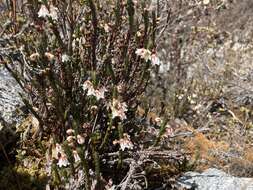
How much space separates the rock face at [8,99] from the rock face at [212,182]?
1.16 meters

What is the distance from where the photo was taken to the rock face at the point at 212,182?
122 inches

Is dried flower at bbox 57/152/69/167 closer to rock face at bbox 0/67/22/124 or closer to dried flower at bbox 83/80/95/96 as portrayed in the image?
dried flower at bbox 83/80/95/96

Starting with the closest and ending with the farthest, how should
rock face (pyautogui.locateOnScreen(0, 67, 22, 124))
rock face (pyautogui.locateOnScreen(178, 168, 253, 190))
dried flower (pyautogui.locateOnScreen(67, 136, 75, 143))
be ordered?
dried flower (pyautogui.locateOnScreen(67, 136, 75, 143)), rock face (pyautogui.locateOnScreen(178, 168, 253, 190)), rock face (pyautogui.locateOnScreen(0, 67, 22, 124))

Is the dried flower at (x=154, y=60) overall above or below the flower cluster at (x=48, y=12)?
below

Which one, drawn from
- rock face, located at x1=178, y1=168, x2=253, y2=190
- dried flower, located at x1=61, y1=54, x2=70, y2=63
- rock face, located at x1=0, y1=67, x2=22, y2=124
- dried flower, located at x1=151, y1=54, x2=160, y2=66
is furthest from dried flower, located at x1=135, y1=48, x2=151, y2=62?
rock face, located at x1=0, y1=67, x2=22, y2=124

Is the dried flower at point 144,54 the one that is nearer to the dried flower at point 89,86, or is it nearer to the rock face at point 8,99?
the dried flower at point 89,86

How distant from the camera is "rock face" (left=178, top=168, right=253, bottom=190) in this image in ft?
10.2

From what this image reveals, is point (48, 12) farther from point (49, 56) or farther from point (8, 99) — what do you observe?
point (8, 99)

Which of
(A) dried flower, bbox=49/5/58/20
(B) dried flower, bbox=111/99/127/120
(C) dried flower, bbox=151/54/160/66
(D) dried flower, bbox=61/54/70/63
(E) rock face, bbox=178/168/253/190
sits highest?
(A) dried flower, bbox=49/5/58/20

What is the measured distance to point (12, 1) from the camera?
3.38 m

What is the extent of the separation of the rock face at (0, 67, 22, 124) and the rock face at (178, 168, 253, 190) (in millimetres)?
1157

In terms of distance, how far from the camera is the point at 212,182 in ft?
10.3

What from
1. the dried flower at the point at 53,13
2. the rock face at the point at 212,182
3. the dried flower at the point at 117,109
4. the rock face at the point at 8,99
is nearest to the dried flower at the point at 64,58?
the dried flower at the point at 53,13

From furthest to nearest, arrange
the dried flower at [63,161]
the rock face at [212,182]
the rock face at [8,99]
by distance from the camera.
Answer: the rock face at [8,99], the rock face at [212,182], the dried flower at [63,161]
